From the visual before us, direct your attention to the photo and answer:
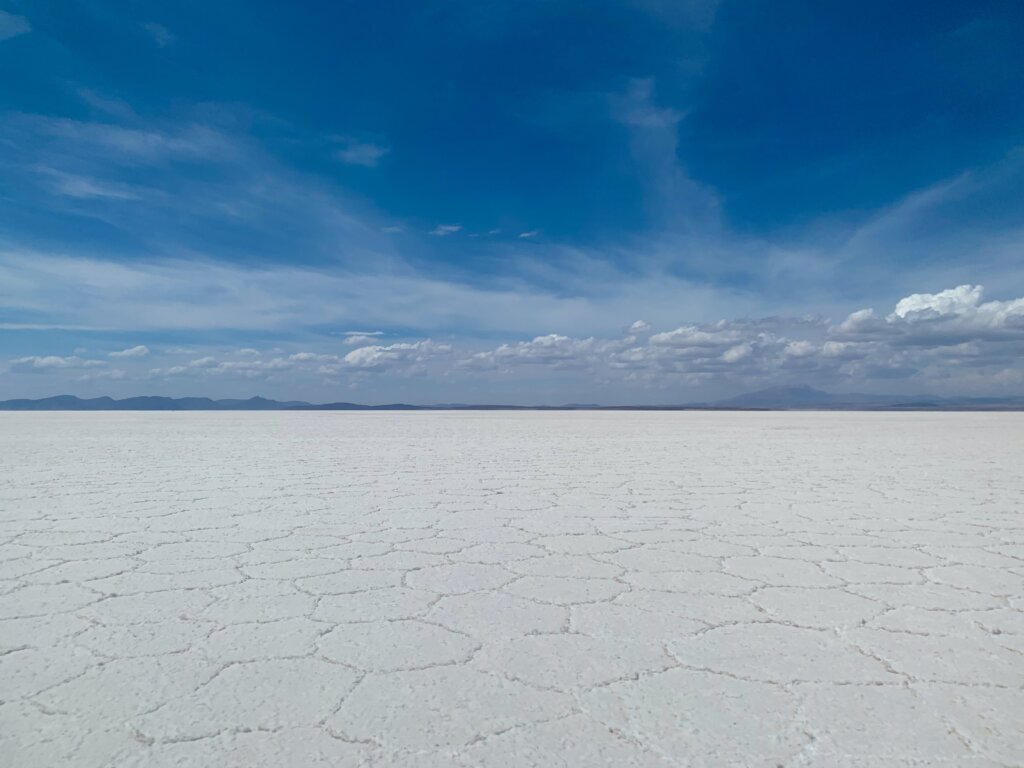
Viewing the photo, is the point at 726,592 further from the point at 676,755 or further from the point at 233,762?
the point at 233,762

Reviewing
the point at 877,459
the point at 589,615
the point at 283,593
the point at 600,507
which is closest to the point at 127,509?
the point at 283,593

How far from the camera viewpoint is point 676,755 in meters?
1.20

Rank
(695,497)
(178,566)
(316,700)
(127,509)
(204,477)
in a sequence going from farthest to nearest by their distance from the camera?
(204,477)
(695,497)
(127,509)
(178,566)
(316,700)

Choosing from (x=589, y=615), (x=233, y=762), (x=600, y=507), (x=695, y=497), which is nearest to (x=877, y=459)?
(x=695, y=497)

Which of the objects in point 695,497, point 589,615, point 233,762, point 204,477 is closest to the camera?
point 233,762

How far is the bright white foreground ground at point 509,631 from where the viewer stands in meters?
1.25

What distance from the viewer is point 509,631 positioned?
1812 millimetres

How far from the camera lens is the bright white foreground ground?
125cm

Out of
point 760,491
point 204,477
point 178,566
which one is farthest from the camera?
point 204,477

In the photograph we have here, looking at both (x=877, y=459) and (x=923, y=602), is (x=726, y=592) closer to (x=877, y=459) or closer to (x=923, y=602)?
(x=923, y=602)

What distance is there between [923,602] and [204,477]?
4914 mm

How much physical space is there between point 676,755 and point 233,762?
0.82m

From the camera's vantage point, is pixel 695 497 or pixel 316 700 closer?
pixel 316 700

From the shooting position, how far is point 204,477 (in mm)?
5160
